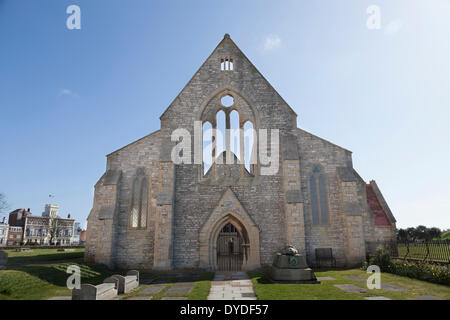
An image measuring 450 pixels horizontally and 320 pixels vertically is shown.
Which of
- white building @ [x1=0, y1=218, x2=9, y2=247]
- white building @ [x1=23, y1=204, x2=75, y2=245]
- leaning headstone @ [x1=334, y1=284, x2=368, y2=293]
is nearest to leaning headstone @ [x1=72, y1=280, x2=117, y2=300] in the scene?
leaning headstone @ [x1=334, y1=284, x2=368, y2=293]

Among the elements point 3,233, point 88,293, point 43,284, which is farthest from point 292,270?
point 3,233

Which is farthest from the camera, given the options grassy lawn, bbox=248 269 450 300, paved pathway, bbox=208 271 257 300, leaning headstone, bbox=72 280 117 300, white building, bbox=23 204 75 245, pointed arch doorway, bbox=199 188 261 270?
white building, bbox=23 204 75 245

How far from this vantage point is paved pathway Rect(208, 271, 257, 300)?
8898 mm

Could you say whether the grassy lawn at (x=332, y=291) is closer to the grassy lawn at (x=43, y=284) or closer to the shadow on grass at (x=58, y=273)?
the grassy lawn at (x=43, y=284)

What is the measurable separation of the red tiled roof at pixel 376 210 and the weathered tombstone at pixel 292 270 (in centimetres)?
951

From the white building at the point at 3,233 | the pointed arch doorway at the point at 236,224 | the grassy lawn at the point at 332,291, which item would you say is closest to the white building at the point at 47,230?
the white building at the point at 3,233

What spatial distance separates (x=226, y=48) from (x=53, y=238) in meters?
63.3

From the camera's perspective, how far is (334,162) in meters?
17.9

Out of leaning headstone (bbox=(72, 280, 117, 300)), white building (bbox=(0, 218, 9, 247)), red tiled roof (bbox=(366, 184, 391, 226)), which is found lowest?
white building (bbox=(0, 218, 9, 247))

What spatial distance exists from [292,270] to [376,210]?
1166cm

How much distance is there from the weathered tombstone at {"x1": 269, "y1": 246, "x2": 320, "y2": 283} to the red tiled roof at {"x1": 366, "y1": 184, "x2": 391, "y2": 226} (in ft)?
31.2

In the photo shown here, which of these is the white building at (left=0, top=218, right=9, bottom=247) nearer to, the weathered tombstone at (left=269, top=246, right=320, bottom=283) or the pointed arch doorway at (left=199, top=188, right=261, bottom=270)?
the pointed arch doorway at (left=199, top=188, right=261, bottom=270)

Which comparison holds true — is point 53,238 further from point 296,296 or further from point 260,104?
point 296,296
